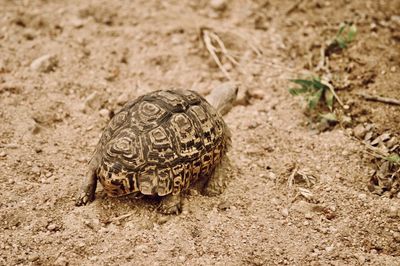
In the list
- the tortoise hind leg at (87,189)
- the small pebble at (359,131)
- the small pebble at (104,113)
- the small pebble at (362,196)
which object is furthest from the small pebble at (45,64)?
the small pebble at (362,196)

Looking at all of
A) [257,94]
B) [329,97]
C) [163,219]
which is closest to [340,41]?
[329,97]

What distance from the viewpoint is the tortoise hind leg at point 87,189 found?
133 inches

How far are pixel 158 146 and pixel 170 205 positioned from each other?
0.43 metres

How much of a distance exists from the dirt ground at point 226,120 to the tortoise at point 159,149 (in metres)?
0.21

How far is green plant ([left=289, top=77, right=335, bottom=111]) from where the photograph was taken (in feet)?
14.6

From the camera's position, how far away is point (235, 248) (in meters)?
3.21

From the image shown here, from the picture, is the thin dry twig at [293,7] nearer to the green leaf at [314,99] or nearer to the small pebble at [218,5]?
the small pebble at [218,5]

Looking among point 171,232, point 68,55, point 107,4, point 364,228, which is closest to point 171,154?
point 171,232

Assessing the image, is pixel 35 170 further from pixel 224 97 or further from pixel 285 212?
pixel 285 212

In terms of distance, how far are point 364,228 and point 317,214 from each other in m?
0.32

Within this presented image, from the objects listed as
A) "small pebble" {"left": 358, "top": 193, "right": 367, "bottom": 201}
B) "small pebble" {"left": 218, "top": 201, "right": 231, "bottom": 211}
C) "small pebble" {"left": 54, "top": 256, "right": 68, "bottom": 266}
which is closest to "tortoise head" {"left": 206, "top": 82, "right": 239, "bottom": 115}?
"small pebble" {"left": 218, "top": 201, "right": 231, "bottom": 211}

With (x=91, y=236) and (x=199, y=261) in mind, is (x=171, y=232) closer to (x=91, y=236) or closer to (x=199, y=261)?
(x=199, y=261)

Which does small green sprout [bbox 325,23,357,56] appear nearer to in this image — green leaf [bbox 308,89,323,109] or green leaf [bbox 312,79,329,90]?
green leaf [bbox 312,79,329,90]

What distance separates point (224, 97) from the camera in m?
4.32
